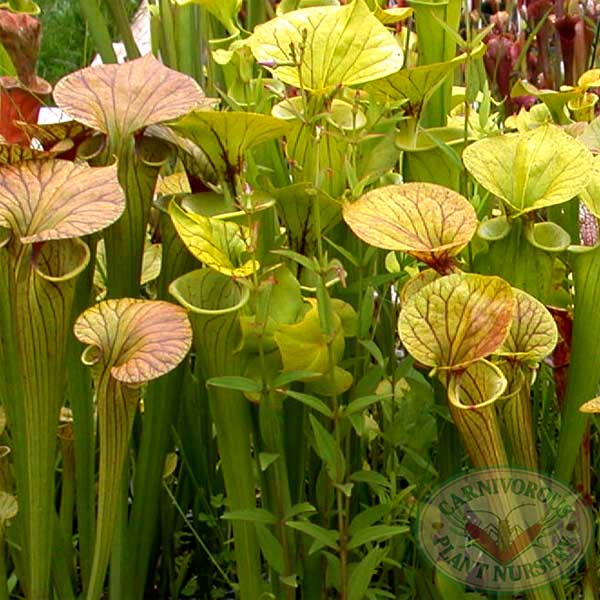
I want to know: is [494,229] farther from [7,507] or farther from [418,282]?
[7,507]

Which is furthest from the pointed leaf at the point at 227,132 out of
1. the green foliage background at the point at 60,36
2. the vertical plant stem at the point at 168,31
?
the green foliage background at the point at 60,36

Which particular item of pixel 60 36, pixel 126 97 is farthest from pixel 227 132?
pixel 60 36

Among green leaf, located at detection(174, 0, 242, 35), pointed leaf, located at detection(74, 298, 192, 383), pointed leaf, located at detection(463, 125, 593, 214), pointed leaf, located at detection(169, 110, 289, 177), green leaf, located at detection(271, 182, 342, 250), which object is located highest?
green leaf, located at detection(174, 0, 242, 35)

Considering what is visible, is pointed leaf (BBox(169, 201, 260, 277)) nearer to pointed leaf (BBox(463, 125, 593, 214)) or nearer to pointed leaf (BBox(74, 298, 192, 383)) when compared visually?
pointed leaf (BBox(74, 298, 192, 383))

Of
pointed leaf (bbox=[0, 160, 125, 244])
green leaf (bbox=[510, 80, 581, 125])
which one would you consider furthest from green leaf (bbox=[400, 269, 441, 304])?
green leaf (bbox=[510, 80, 581, 125])

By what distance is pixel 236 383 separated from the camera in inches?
30.8

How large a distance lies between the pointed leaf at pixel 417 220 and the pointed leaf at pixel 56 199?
18 cm

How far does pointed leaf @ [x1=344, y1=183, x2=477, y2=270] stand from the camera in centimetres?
76

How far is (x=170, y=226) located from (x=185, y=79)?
0.13 meters

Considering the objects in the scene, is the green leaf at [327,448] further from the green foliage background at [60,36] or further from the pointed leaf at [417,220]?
the green foliage background at [60,36]

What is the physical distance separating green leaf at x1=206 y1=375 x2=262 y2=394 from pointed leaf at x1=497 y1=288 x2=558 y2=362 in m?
0.19

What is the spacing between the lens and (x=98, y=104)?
82cm

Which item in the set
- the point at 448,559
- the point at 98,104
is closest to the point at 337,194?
the point at 98,104

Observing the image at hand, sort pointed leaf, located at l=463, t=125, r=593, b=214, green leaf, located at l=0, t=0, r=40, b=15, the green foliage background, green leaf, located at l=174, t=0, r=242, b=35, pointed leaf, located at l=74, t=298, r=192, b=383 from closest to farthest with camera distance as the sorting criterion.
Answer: pointed leaf, located at l=74, t=298, r=192, b=383
pointed leaf, located at l=463, t=125, r=593, b=214
green leaf, located at l=174, t=0, r=242, b=35
green leaf, located at l=0, t=0, r=40, b=15
the green foliage background
